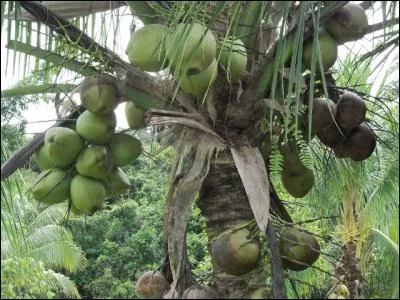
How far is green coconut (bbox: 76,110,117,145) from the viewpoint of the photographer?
1896mm

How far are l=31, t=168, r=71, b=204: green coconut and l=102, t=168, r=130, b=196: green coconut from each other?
119 millimetres

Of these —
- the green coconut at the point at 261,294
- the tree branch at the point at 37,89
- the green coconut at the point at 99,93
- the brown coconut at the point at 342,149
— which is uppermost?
the tree branch at the point at 37,89

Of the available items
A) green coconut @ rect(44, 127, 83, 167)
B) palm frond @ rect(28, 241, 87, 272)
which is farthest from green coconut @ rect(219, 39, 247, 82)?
palm frond @ rect(28, 241, 87, 272)

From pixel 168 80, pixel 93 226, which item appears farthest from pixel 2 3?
pixel 93 226

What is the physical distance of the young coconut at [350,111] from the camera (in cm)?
193

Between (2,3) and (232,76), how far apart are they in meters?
0.61

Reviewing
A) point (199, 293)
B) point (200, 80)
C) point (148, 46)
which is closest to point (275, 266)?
point (199, 293)

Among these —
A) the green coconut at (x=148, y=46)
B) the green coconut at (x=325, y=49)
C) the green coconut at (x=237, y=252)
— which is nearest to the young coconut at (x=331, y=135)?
the green coconut at (x=325, y=49)

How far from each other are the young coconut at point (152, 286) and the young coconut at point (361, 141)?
689mm

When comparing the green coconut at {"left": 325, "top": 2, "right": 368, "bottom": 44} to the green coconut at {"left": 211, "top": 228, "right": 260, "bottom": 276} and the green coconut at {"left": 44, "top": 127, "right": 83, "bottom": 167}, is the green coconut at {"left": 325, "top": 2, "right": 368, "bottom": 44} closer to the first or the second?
the green coconut at {"left": 211, "top": 228, "right": 260, "bottom": 276}

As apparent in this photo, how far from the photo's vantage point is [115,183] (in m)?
2.04

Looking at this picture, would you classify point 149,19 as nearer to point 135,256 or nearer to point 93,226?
point 135,256

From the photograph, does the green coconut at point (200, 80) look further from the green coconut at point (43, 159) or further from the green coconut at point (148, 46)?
the green coconut at point (43, 159)

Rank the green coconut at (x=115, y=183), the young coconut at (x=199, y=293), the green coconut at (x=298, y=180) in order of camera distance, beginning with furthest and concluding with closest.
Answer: the green coconut at (x=298, y=180) < the green coconut at (x=115, y=183) < the young coconut at (x=199, y=293)
